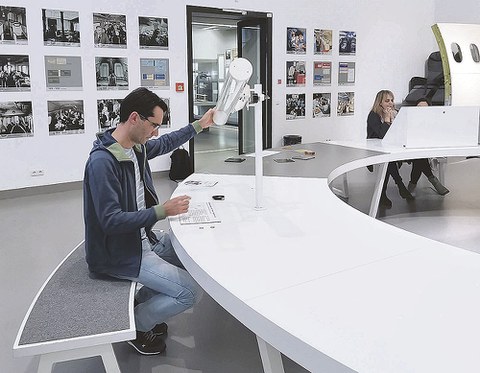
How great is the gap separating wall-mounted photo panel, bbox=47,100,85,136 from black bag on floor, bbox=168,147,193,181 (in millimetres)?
1186

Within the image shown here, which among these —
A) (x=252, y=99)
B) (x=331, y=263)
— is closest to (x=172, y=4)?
(x=252, y=99)

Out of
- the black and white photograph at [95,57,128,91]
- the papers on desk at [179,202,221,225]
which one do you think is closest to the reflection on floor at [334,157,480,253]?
the papers on desk at [179,202,221,225]

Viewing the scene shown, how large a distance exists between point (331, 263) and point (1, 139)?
16.0ft

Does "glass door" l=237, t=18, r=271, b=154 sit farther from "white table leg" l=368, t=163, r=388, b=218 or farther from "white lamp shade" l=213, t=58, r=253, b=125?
"white lamp shade" l=213, t=58, r=253, b=125

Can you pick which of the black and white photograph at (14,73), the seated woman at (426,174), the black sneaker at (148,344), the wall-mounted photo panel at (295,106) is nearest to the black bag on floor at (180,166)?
the black and white photograph at (14,73)

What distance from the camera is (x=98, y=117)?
6.04 meters

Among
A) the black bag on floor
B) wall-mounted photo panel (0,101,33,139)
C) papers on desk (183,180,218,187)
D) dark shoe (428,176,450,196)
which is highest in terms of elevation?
wall-mounted photo panel (0,101,33,139)

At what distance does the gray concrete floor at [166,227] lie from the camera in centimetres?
228

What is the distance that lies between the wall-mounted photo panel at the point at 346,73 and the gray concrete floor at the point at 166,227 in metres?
1.80

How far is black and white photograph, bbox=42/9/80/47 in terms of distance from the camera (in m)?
5.55

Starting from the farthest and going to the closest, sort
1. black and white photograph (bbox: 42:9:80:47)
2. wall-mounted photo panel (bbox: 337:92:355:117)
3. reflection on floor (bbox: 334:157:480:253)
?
wall-mounted photo panel (bbox: 337:92:355:117) → black and white photograph (bbox: 42:9:80:47) → reflection on floor (bbox: 334:157:480:253)

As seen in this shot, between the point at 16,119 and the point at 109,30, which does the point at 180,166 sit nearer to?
the point at 109,30

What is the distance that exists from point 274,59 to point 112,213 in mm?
5899

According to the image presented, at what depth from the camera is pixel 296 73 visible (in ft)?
25.2
